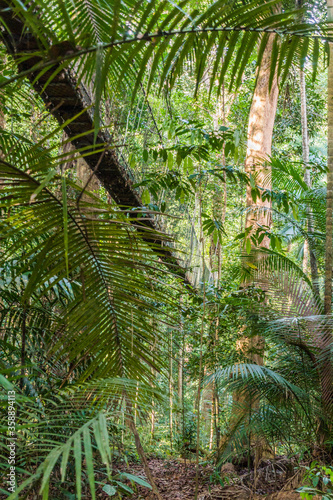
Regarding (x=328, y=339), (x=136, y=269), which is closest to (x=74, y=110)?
(x=136, y=269)

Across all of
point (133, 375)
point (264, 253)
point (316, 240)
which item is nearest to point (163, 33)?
point (133, 375)

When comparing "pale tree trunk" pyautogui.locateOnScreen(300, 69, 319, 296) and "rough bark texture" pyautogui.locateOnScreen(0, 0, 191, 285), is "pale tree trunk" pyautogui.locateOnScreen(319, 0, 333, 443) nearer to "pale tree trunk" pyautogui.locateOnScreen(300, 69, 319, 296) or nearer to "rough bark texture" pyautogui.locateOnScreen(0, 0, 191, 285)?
"pale tree trunk" pyautogui.locateOnScreen(300, 69, 319, 296)

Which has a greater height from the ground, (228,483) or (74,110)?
(74,110)

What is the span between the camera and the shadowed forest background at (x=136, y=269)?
0.86 metres

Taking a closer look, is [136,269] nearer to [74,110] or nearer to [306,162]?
[74,110]

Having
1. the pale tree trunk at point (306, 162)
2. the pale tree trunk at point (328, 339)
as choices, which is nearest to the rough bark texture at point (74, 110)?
the pale tree trunk at point (328, 339)

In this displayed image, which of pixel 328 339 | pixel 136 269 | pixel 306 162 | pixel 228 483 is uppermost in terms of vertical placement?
pixel 306 162

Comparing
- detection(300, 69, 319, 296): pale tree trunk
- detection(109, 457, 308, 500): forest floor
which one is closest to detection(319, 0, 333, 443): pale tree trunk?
detection(300, 69, 319, 296): pale tree trunk

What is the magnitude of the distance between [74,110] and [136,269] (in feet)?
5.72

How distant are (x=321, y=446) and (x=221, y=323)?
1547mm

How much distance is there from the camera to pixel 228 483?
3.39 metres

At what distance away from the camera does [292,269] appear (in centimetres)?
333

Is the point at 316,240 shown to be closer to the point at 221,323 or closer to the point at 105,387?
the point at 221,323

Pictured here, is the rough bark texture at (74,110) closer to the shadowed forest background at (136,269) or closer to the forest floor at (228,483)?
the shadowed forest background at (136,269)
